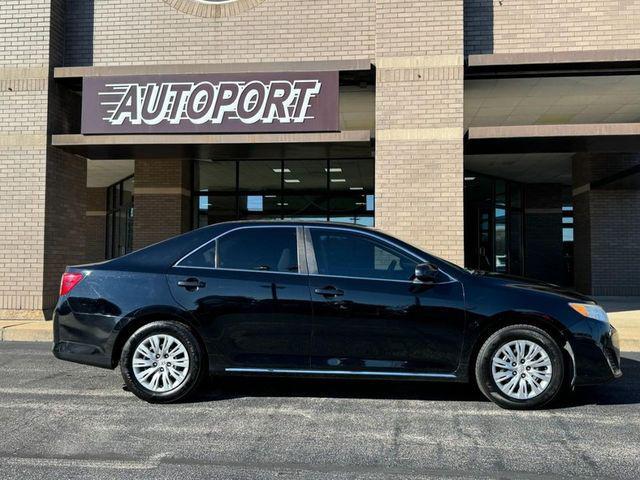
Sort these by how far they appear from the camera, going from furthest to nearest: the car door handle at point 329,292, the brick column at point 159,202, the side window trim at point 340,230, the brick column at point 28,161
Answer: the brick column at point 159,202, the brick column at point 28,161, the side window trim at point 340,230, the car door handle at point 329,292

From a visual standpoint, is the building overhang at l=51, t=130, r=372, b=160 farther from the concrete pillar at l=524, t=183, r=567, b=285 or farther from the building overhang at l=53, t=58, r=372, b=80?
the concrete pillar at l=524, t=183, r=567, b=285

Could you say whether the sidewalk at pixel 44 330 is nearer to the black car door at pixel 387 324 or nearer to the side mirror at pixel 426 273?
the black car door at pixel 387 324

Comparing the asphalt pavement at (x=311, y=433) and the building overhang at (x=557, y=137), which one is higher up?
the building overhang at (x=557, y=137)

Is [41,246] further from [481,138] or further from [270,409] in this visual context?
[481,138]

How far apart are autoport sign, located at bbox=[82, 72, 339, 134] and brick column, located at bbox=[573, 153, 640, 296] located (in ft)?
28.8

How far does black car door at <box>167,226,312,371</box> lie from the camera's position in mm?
4957

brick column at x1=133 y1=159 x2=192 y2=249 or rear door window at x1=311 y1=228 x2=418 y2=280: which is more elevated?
brick column at x1=133 y1=159 x2=192 y2=249

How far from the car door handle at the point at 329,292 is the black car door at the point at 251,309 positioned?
4.6 inches

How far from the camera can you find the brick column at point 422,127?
9.47 meters

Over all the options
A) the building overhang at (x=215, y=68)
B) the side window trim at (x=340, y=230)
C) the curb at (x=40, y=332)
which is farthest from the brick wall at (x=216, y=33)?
the side window trim at (x=340, y=230)

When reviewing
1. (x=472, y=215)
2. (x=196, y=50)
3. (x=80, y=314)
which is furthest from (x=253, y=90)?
(x=472, y=215)

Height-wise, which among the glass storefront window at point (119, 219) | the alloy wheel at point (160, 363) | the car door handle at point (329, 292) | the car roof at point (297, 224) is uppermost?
the glass storefront window at point (119, 219)

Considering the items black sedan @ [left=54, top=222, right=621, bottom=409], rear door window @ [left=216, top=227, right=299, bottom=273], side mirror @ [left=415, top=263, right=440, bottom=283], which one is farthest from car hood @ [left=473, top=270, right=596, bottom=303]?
rear door window @ [left=216, top=227, right=299, bottom=273]

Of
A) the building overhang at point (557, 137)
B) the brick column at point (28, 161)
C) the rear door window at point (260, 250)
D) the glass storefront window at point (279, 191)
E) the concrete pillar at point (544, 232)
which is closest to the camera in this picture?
the rear door window at point (260, 250)
